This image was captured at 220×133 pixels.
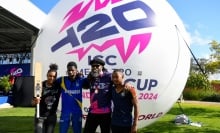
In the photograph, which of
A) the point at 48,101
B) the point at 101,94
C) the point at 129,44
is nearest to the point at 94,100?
the point at 101,94

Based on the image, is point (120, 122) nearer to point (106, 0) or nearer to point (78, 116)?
point (78, 116)

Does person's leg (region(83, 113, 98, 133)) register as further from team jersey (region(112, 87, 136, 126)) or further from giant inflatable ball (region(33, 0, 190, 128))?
giant inflatable ball (region(33, 0, 190, 128))

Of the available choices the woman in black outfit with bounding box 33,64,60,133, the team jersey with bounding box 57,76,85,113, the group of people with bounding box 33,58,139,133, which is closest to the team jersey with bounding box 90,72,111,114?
the group of people with bounding box 33,58,139,133

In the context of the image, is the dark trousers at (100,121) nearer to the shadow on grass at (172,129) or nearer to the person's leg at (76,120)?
the person's leg at (76,120)

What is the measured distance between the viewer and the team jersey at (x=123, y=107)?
4719 millimetres

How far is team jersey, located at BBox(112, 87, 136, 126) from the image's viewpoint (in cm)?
472

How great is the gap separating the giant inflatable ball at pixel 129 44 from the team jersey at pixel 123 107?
98 centimetres

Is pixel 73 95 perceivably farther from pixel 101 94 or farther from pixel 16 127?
pixel 16 127

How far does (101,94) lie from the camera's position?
5.07 m

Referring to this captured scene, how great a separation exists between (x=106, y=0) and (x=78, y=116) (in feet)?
5.91

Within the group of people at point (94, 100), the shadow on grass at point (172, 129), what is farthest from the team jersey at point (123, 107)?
the shadow on grass at point (172, 129)

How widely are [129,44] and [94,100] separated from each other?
40.4 inches

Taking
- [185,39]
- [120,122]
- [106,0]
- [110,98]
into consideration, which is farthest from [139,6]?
[120,122]

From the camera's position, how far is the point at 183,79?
634 centimetres
